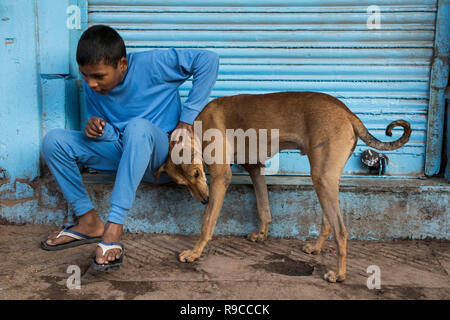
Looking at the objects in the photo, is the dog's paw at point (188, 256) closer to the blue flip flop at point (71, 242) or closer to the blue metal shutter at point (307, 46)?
the blue flip flop at point (71, 242)

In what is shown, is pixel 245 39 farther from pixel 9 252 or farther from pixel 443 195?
pixel 9 252

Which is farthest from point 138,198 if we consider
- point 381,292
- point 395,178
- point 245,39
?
point 395,178

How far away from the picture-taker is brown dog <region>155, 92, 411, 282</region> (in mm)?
2727

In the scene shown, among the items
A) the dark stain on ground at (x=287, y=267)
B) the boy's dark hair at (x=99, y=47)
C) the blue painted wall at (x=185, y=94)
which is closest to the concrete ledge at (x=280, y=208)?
the blue painted wall at (x=185, y=94)

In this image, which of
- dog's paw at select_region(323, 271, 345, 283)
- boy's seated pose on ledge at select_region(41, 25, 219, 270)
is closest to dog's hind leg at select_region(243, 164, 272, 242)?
boy's seated pose on ledge at select_region(41, 25, 219, 270)

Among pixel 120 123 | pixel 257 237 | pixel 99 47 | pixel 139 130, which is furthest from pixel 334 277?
pixel 99 47

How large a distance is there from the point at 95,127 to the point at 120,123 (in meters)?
0.28

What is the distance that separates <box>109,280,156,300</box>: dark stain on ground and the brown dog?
1.43 feet

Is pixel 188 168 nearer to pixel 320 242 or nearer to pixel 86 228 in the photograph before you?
pixel 86 228

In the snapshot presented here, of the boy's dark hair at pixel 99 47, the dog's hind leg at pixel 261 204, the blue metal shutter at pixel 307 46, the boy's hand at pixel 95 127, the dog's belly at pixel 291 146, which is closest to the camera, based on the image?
the boy's dark hair at pixel 99 47

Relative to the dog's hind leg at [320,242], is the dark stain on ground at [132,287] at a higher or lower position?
lower

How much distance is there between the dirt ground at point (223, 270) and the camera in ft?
8.34

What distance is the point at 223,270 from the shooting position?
2.89 meters

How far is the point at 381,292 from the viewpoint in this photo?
258cm
